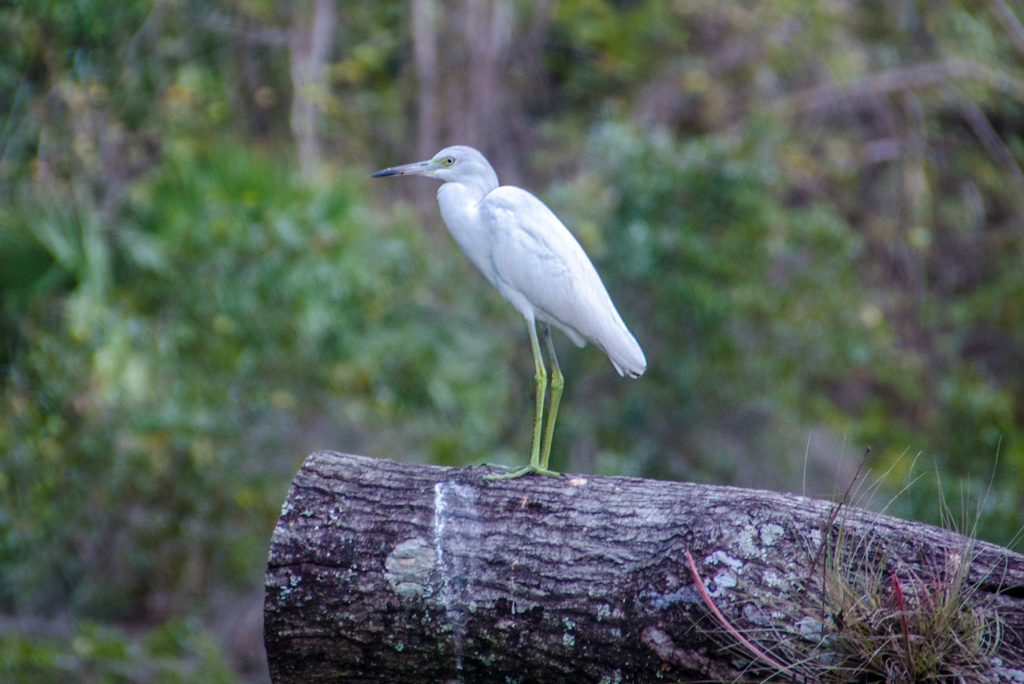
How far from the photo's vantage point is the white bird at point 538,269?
3.88 m

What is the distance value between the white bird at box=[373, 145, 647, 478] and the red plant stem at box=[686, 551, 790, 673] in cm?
110

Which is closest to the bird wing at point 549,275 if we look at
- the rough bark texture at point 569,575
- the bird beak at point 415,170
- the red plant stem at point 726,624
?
the bird beak at point 415,170

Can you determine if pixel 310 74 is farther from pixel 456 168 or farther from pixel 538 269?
pixel 538 269

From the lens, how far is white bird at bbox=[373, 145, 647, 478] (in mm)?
3881

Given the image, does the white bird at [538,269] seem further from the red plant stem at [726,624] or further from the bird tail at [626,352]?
the red plant stem at [726,624]

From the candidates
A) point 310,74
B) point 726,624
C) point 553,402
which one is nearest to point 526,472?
point 553,402

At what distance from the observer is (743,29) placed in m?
9.86

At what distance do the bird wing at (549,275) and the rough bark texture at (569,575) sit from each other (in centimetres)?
79

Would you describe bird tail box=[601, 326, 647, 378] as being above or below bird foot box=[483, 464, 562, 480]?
above

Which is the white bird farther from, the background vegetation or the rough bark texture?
the background vegetation

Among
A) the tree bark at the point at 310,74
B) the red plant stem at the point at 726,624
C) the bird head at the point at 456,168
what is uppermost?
the tree bark at the point at 310,74

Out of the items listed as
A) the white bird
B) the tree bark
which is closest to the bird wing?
the white bird

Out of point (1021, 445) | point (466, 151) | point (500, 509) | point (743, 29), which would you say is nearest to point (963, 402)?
point (1021, 445)

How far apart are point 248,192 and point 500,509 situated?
13.5 ft
